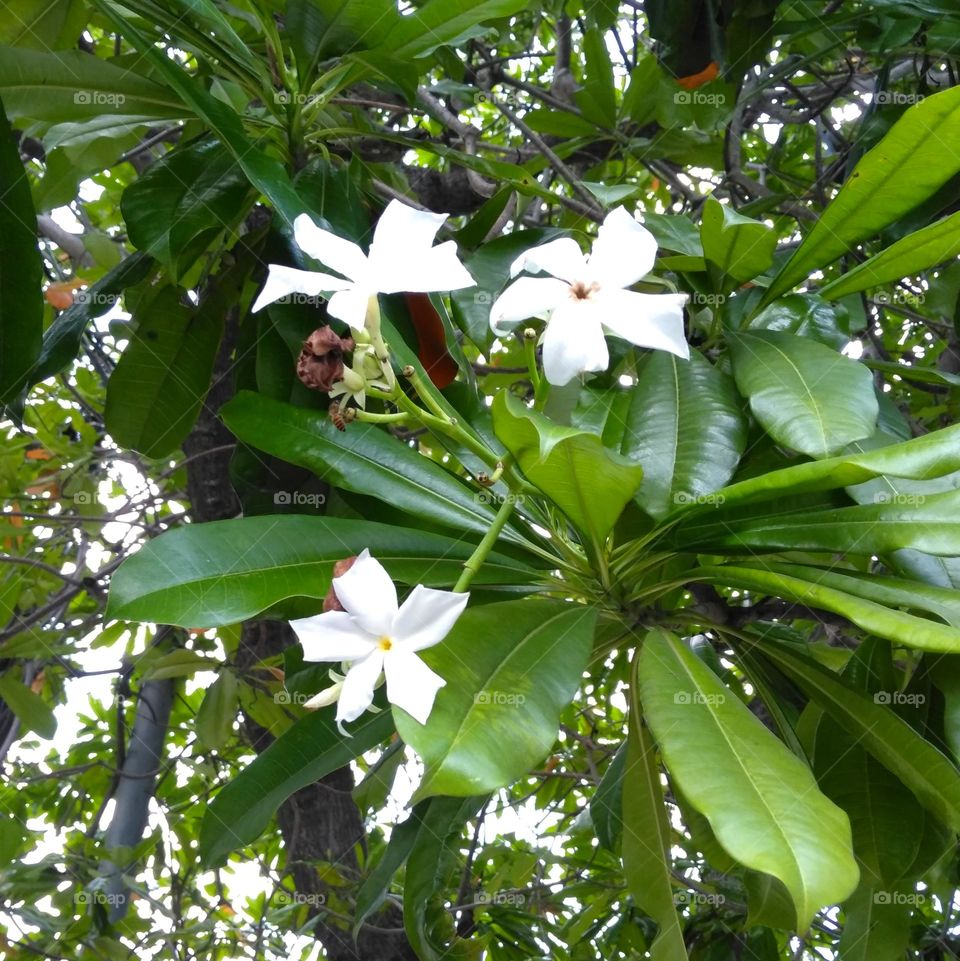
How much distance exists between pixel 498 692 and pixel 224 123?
0.65 metres

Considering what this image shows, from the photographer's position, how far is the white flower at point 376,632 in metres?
0.76

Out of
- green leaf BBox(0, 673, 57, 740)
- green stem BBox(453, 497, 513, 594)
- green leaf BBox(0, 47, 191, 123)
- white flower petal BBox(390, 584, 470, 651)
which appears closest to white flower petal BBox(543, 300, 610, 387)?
green stem BBox(453, 497, 513, 594)

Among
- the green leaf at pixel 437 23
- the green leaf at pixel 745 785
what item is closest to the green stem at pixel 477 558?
the green leaf at pixel 745 785

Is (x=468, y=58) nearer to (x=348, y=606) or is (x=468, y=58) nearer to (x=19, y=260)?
(x=19, y=260)

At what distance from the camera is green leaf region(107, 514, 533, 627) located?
903 mm

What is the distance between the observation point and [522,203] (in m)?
1.92

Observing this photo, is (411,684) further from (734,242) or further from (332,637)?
(734,242)

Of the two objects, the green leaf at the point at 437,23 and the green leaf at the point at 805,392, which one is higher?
the green leaf at the point at 437,23

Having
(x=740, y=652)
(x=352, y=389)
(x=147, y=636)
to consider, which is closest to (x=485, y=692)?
(x=352, y=389)

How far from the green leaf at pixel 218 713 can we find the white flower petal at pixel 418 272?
1.27 m
